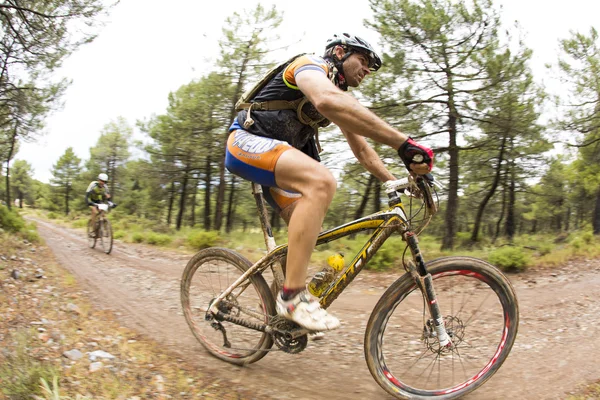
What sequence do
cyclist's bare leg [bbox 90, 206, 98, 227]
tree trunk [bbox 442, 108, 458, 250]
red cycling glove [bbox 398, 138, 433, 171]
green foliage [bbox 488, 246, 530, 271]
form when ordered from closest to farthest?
1. red cycling glove [bbox 398, 138, 433, 171]
2. green foliage [bbox 488, 246, 530, 271]
3. cyclist's bare leg [bbox 90, 206, 98, 227]
4. tree trunk [bbox 442, 108, 458, 250]

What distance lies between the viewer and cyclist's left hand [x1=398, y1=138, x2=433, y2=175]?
2.06m

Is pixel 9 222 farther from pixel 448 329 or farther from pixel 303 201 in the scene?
pixel 448 329

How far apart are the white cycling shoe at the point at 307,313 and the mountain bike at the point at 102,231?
890cm

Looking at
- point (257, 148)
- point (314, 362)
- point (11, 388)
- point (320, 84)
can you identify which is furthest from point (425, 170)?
point (11, 388)

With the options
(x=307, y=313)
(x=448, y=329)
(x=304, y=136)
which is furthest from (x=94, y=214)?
(x=448, y=329)

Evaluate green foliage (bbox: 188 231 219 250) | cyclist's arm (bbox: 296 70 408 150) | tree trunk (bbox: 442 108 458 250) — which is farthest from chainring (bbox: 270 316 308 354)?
tree trunk (bbox: 442 108 458 250)

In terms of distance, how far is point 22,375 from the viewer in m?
2.23

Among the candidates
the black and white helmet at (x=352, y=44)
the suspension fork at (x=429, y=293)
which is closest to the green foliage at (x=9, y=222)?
the black and white helmet at (x=352, y=44)

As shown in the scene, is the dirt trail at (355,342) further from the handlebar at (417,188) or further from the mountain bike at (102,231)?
the mountain bike at (102,231)

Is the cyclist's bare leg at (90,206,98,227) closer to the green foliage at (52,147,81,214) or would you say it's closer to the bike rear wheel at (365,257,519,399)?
the bike rear wheel at (365,257,519,399)

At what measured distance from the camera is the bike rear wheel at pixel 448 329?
93.6 inches

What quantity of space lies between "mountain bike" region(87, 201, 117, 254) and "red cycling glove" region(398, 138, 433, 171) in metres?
9.63

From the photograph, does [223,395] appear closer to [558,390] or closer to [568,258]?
[558,390]

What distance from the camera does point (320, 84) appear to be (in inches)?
85.0
